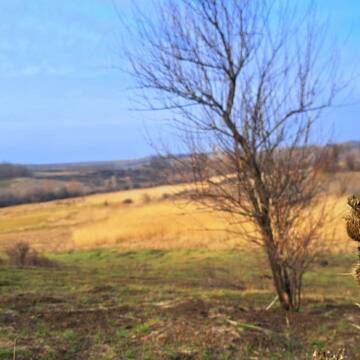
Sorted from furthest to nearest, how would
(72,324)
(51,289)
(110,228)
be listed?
(110,228) → (51,289) → (72,324)

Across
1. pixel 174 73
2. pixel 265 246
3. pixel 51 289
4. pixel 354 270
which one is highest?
pixel 174 73

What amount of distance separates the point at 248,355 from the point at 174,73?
171 inches

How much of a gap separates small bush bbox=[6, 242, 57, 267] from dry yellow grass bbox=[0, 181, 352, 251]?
0.33 m

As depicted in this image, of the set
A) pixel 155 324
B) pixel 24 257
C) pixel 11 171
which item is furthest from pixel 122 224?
pixel 155 324

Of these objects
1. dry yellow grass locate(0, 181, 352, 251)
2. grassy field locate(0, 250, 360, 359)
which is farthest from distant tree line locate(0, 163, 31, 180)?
grassy field locate(0, 250, 360, 359)

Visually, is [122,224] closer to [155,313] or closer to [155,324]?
[155,313]

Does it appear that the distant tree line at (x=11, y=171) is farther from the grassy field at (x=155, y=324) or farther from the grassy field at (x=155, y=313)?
the grassy field at (x=155, y=324)

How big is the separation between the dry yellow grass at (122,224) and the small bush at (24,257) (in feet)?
1.09

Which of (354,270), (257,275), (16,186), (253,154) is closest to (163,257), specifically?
(257,275)

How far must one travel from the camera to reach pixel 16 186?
9.68 metres

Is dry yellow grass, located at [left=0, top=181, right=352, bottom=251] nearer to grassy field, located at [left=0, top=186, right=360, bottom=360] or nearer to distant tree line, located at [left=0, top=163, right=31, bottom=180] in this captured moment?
grassy field, located at [left=0, top=186, right=360, bottom=360]

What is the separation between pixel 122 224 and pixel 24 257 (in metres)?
5.89

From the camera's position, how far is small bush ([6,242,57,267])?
1520 centimetres

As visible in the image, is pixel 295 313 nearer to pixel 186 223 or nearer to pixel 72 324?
pixel 72 324
